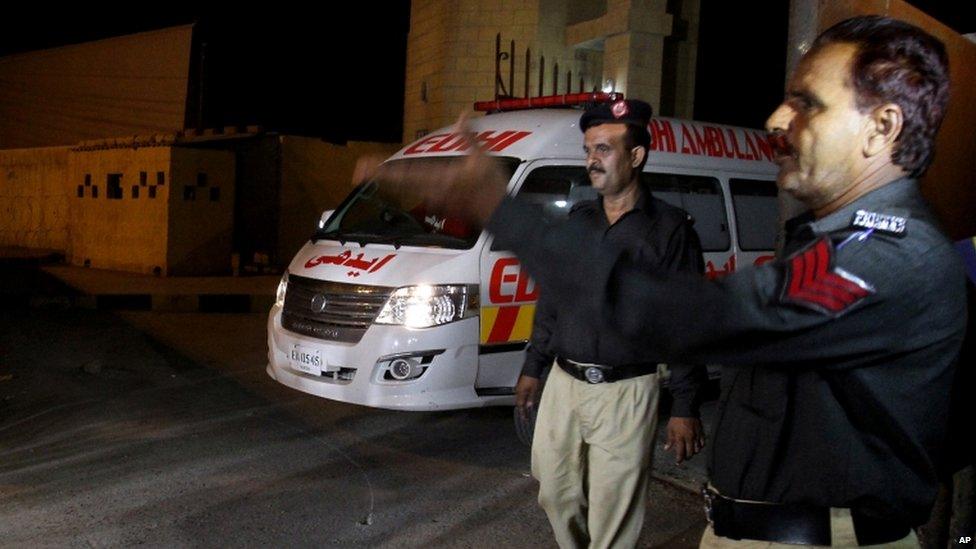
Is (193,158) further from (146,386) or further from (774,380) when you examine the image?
(774,380)

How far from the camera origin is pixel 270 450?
536cm

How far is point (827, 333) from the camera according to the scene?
1.32 meters

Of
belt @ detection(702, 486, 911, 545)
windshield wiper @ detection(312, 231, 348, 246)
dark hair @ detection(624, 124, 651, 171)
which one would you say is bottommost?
belt @ detection(702, 486, 911, 545)

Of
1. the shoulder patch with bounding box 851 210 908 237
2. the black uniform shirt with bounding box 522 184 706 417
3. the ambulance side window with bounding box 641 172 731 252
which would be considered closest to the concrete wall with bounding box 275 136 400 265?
the ambulance side window with bounding box 641 172 731 252

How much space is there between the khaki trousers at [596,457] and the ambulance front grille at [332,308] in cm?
228

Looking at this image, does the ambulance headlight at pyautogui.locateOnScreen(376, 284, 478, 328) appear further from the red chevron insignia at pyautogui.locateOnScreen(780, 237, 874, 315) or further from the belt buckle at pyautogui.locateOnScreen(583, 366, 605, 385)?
the red chevron insignia at pyautogui.locateOnScreen(780, 237, 874, 315)

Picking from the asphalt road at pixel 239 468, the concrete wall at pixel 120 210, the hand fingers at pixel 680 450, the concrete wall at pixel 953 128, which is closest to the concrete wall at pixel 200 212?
the concrete wall at pixel 120 210

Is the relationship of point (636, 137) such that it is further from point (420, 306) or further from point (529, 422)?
point (420, 306)

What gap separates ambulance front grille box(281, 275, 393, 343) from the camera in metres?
5.28

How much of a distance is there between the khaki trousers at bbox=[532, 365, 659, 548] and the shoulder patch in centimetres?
173

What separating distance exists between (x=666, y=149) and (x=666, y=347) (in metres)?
5.31

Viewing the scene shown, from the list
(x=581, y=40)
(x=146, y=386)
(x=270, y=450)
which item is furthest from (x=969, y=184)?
(x=581, y=40)

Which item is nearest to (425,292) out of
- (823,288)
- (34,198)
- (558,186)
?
(558,186)

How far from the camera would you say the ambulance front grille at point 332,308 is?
17.3 ft
